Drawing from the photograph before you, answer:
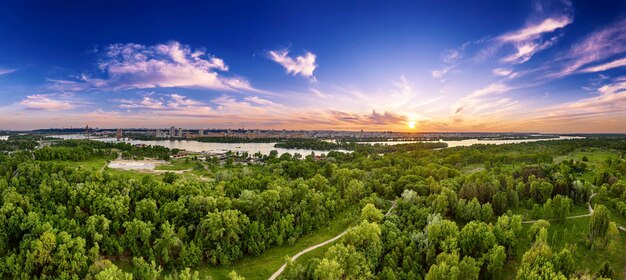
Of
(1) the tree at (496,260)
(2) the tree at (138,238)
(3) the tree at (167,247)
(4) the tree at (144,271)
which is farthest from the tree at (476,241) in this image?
(2) the tree at (138,238)

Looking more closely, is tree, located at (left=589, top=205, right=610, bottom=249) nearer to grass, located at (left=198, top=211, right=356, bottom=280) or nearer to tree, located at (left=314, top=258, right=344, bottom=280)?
grass, located at (left=198, top=211, right=356, bottom=280)

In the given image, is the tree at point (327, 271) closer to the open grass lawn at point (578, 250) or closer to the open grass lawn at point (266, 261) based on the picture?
the open grass lawn at point (266, 261)

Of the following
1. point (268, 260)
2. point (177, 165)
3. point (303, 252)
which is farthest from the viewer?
point (177, 165)

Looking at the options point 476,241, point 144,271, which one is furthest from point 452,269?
point 144,271

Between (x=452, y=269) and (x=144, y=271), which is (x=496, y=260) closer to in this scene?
(x=452, y=269)

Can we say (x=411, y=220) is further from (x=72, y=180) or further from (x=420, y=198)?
(x=72, y=180)

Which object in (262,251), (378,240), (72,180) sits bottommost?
(262,251)

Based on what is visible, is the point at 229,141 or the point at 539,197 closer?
the point at 539,197

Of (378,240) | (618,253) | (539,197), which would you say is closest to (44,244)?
(378,240)

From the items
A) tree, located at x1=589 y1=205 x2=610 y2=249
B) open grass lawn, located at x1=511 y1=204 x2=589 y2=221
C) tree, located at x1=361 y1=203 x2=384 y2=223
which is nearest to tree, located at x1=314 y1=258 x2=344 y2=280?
tree, located at x1=361 y1=203 x2=384 y2=223
